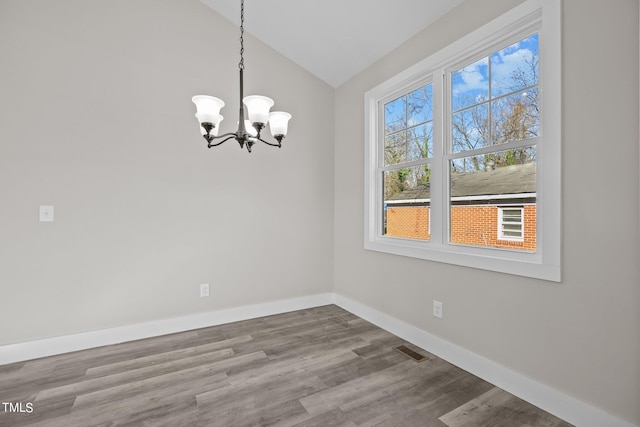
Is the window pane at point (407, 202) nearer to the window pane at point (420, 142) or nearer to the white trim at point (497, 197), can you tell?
the window pane at point (420, 142)

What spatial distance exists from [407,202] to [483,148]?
2.83ft

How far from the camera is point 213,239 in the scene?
3045 mm

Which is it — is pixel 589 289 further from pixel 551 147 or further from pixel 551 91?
pixel 551 91

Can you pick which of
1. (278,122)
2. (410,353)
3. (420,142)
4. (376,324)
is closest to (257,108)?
(278,122)

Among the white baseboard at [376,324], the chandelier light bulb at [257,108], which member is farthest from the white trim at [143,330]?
the chandelier light bulb at [257,108]

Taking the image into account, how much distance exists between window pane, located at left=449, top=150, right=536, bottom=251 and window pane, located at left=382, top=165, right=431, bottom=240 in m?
0.28

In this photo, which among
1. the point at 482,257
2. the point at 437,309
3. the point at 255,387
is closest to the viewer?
the point at 255,387

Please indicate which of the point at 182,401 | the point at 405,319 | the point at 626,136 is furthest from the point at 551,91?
the point at 182,401

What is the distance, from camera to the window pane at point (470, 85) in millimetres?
2236

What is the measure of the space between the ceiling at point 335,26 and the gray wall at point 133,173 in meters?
0.21

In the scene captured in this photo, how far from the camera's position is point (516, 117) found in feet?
6.63

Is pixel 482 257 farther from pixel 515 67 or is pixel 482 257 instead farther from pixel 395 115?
pixel 395 115

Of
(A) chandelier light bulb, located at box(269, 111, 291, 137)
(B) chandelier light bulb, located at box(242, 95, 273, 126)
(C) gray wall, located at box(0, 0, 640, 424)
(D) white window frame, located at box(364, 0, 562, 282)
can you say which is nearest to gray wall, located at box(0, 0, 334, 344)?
(C) gray wall, located at box(0, 0, 640, 424)

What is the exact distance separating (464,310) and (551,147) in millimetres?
1236
